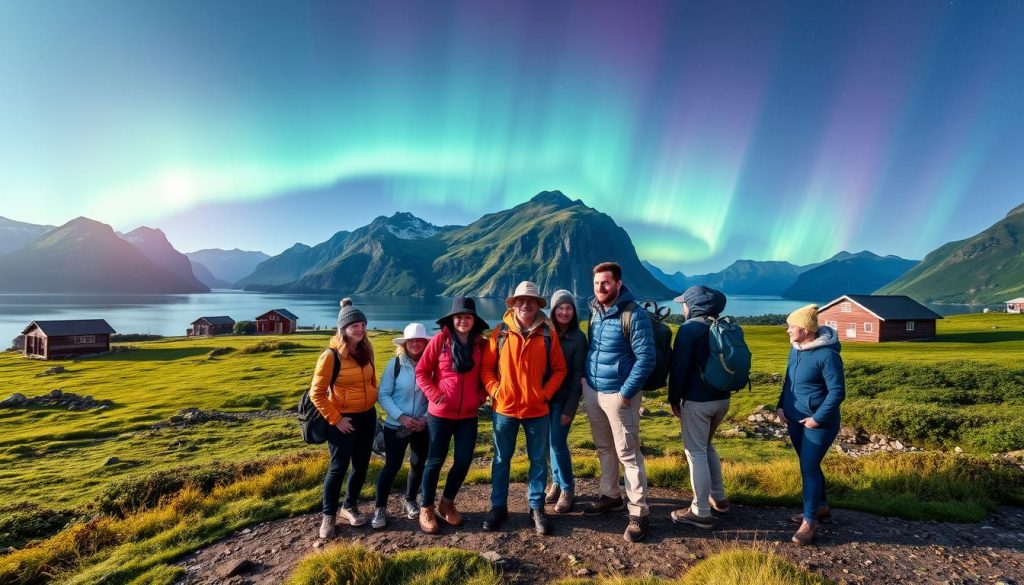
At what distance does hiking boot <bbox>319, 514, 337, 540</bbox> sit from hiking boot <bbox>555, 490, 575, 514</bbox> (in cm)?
334

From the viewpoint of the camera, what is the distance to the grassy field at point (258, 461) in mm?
6759

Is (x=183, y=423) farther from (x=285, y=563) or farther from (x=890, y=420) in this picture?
(x=890, y=420)

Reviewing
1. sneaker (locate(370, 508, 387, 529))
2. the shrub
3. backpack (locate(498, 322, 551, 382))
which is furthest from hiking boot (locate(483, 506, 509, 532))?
the shrub

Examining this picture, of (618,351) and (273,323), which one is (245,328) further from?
(618,351)

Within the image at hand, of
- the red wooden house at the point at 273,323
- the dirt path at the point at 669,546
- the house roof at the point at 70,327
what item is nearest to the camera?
the dirt path at the point at 669,546

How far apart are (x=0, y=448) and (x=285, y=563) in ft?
72.8

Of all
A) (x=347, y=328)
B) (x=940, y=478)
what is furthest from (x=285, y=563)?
A: (x=940, y=478)

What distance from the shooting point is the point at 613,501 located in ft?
21.7

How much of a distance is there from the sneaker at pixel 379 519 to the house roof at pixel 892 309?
52.0 meters

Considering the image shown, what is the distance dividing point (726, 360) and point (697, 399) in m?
0.72

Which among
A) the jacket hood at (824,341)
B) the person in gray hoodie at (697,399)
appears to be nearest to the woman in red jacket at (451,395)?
the person in gray hoodie at (697,399)

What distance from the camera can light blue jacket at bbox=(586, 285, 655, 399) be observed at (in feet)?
18.8

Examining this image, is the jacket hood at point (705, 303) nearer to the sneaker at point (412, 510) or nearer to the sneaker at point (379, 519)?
the sneaker at point (412, 510)

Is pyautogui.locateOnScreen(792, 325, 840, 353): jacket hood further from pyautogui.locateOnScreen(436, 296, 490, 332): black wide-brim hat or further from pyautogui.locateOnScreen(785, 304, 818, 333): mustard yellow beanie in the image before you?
pyautogui.locateOnScreen(436, 296, 490, 332): black wide-brim hat
